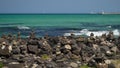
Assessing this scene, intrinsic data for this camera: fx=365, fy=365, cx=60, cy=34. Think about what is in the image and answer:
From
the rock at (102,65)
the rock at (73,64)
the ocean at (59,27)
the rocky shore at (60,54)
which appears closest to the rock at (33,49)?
the rocky shore at (60,54)

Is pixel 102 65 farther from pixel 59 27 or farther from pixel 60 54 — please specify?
pixel 59 27

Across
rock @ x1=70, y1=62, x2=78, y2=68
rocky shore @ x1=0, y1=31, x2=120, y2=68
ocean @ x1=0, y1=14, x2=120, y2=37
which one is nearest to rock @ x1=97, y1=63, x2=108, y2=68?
rocky shore @ x1=0, y1=31, x2=120, y2=68

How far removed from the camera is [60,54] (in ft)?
74.9

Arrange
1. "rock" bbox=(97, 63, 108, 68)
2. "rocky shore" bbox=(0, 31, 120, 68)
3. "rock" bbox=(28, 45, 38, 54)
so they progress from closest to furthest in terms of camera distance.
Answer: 1. "rock" bbox=(97, 63, 108, 68)
2. "rocky shore" bbox=(0, 31, 120, 68)
3. "rock" bbox=(28, 45, 38, 54)

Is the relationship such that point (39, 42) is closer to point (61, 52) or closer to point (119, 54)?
point (61, 52)

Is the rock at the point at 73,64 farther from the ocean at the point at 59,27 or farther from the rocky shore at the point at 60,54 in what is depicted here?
the ocean at the point at 59,27

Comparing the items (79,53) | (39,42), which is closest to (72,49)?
(79,53)

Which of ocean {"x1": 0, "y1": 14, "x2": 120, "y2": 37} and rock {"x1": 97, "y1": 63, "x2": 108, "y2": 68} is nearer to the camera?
rock {"x1": 97, "y1": 63, "x2": 108, "y2": 68}

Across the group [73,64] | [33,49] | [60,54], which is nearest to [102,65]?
[73,64]

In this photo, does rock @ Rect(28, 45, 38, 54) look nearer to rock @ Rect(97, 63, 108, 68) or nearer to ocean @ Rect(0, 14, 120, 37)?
rock @ Rect(97, 63, 108, 68)

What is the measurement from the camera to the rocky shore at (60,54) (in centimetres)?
2019

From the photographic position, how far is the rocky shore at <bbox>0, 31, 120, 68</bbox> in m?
20.2

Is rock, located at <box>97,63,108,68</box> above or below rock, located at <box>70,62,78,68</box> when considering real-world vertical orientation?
above

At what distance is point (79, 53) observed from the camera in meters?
23.2
